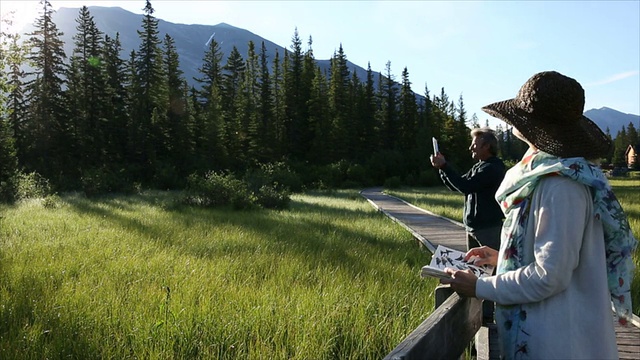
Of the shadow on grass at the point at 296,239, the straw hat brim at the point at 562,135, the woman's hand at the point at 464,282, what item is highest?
the straw hat brim at the point at 562,135

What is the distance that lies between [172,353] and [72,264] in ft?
11.7

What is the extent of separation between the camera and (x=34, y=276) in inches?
215

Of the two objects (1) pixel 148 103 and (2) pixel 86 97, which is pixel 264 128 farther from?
(2) pixel 86 97

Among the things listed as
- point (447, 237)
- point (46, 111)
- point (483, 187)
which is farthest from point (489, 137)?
point (46, 111)

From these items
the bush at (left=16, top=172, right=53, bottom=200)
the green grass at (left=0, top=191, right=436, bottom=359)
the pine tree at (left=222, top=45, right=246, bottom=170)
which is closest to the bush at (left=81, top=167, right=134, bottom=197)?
the bush at (left=16, top=172, right=53, bottom=200)

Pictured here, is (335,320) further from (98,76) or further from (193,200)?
(98,76)

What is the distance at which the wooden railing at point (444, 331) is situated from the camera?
4.80 feet

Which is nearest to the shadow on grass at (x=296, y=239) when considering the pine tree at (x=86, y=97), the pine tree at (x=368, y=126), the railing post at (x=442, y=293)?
the railing post at (x=442, y=293)

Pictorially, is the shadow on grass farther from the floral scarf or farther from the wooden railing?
the floral scarf

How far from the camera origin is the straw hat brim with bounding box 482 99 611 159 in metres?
1.74

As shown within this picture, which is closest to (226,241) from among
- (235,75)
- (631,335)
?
(631,335)

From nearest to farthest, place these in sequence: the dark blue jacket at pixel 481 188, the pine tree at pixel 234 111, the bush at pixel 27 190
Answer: the dark blue jacket at pixel 481 188 → the bush at pixel 27 190 → the pine tree at pixel 234 111

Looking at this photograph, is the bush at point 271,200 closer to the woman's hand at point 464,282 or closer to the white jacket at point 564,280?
the woman's hand at point 464,282

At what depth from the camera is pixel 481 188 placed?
15.8 ft
